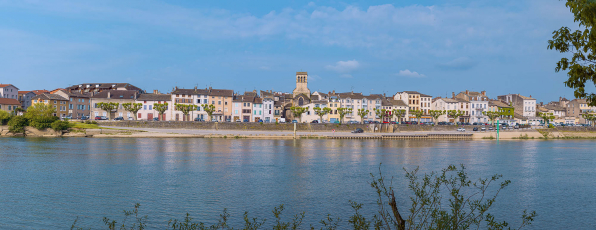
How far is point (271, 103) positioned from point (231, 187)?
82.3 metres

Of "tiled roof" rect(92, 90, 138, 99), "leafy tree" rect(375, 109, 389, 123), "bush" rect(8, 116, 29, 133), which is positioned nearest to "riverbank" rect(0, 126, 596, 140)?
"bush" rect(8, 116, 29, 133)

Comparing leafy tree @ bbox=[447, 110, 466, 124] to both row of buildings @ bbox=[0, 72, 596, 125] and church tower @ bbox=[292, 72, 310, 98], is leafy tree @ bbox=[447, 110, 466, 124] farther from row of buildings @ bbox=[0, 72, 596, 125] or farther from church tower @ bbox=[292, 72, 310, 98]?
church tower @ bbox=[292, 72, 310, 98]

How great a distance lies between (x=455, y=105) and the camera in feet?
401

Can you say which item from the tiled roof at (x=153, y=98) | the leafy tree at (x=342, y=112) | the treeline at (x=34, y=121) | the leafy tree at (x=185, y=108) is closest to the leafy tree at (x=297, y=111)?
the leafy tree at (x=342, y=112)

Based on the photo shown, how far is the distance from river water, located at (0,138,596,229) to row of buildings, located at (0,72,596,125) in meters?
59.3

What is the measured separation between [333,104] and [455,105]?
3711 centimetres

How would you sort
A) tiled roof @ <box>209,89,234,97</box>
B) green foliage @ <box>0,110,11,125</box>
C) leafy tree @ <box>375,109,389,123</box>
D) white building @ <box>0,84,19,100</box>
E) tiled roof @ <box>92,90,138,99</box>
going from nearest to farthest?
green foliage @ <box>0,110,11,125</box> → tiled roof @ <box>92,90,138,99</box> → tiled roof @ <box>209,89,234,97</box> → leafy tree @ <box>375,109,389,123</box> → white building @ <box>0,84,19,100</box>

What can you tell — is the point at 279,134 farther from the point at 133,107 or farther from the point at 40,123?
the point at 40,123

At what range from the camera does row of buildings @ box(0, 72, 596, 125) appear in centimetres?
10306

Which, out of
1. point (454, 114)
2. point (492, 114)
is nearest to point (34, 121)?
point (454, 114)

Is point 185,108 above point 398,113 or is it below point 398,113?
above

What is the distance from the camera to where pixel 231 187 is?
27734 mm

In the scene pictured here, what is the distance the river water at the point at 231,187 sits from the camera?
20.9 metres

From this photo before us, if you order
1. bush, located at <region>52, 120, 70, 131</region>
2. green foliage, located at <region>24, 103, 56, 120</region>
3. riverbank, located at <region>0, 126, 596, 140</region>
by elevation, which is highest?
green foliage, located at <region>24, 103, 56, 120</region>
